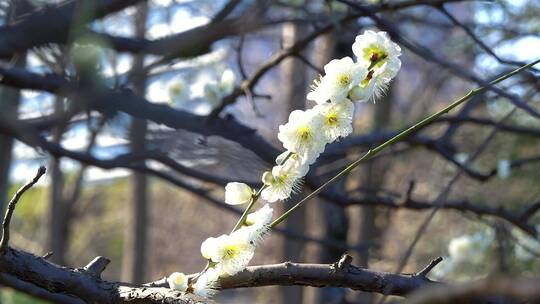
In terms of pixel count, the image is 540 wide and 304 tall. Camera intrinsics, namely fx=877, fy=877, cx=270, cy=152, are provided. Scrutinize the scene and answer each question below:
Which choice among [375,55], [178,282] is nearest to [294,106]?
[375,55]

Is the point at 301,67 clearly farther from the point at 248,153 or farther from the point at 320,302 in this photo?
the point at 248,153

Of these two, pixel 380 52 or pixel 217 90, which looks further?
pixel 217 90

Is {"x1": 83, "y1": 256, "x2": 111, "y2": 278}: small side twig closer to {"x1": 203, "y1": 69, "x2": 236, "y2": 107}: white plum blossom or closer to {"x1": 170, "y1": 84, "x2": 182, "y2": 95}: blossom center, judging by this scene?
{"x1": 203, "y1": 69, "x2": 236, "y2": 107}: white plum blossom

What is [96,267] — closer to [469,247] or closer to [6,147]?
[6,147]

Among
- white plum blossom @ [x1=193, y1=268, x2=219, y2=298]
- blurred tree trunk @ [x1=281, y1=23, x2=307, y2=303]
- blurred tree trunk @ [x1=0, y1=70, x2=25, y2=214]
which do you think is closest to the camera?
white plum blossom @ [x1=193, y1=268, x2=219, y2=298]

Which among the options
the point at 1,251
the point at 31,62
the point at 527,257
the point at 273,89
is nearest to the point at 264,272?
the point at 1,251

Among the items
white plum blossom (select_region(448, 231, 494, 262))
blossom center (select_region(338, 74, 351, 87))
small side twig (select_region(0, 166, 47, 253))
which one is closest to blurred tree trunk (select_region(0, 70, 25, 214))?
white plum blossom (select_region(448, 231, 494, 262))

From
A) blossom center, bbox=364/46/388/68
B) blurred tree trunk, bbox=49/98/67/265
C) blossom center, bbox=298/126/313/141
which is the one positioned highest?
blurred tree trunk, bbox=49/98/67/265
